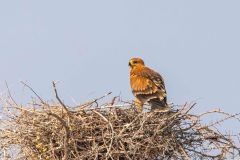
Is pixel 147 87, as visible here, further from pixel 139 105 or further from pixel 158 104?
pixel 158 104

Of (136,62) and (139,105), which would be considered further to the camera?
(136,62)

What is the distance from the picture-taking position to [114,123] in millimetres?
9570

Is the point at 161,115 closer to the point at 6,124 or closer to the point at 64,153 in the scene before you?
the point at 64,153

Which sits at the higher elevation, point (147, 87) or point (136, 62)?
point (136, 62)

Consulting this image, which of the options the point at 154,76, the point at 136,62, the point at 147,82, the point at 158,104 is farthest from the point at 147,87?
the point at 136,62

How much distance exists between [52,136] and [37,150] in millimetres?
320

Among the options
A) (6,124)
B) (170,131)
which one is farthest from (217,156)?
(6,124)

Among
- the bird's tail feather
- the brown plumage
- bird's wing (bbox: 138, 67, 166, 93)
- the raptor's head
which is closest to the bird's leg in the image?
the brown plumage

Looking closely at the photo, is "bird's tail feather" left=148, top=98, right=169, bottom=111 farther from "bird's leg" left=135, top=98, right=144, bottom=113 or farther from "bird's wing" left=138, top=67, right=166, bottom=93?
"bird's wing" left=138, top=67, right=166, bottom=93

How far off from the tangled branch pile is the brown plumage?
0.51 meters

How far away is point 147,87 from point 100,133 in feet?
5.94

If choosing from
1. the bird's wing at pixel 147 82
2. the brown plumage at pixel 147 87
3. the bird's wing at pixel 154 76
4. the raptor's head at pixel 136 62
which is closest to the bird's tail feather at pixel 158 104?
the brown plumage at pixel 147 87

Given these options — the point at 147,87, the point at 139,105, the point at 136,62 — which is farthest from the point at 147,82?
the point at 136,62

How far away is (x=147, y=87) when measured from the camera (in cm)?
1108
